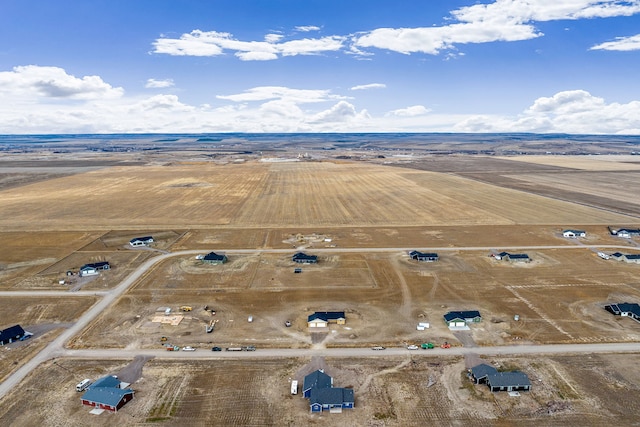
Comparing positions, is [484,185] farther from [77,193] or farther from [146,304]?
[77,193]

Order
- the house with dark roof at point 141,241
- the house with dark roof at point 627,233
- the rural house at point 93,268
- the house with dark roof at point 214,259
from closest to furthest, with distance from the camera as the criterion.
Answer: the rural house at point 93,268 < the house with dark roof at point 214,259 < the house with dark roof at point 141,241 < the house with dark roof at point 627,233

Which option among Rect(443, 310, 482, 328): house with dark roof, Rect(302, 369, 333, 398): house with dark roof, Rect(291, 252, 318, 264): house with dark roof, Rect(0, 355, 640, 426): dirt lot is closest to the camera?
Rect(0, 355, 640, 426): dirt lot

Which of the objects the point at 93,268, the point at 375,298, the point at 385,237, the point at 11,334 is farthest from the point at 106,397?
the point at 385,237

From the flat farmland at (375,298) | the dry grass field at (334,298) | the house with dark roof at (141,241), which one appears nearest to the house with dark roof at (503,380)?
the dry grass field at (334,298)

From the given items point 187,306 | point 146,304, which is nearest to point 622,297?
point 187,306

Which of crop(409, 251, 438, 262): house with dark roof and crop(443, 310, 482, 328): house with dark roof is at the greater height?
crop(409, 251, 438, 262): house with dark roof

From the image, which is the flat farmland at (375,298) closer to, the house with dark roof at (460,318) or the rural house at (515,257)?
the house with dark roof at (460,318)

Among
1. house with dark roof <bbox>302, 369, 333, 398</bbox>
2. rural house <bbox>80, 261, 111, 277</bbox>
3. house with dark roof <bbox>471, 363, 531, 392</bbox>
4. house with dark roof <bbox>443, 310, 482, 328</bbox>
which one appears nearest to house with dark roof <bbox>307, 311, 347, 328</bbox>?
house with dark roof <bbox>302, 369, 333, 398</bbox>

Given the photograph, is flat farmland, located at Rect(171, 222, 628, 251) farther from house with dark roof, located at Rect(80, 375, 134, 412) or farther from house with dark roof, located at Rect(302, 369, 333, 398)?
house with dark roof, located at Rect(80, 375, 134, 412)
